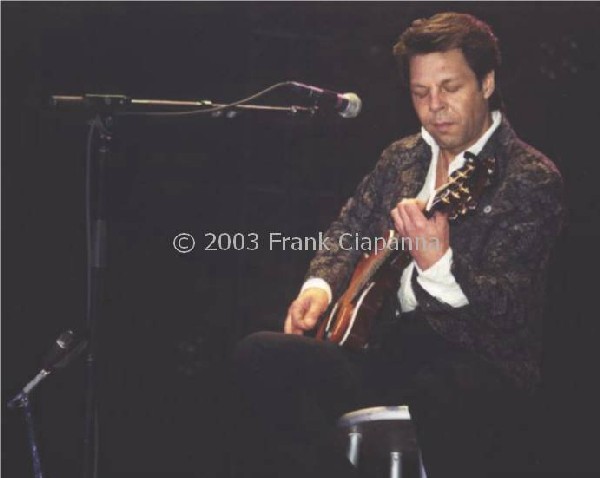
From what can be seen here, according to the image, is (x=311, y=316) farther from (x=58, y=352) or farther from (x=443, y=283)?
(x=58, y=352)

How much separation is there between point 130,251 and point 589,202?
1693 millimetres

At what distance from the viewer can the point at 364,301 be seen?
8.68 ft

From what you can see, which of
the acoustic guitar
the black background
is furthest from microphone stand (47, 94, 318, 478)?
the black background

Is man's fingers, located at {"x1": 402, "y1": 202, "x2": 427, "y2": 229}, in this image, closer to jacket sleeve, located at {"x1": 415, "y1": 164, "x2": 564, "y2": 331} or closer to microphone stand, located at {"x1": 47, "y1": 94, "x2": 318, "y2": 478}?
jacket sleeve, located at {"x1": 415, "y1": 164, "x2": 564, "y2": 331}

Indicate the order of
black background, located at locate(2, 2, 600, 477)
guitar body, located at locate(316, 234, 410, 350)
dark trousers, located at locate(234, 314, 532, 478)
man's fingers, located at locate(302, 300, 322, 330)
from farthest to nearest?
black background, located at locate(2, 2, 600, 477), man's fingers, located at locate(302, 300, 322, 330), guitar body, located at locate(316, 234, 410, 350), dark trousers, located at locate(234, 314, 532, 478)

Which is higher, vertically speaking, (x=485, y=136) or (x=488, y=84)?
(x=488, y=84)

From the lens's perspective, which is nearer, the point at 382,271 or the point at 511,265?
the point at 511,265

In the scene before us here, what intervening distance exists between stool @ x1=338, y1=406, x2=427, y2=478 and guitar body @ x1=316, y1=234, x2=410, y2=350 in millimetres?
248

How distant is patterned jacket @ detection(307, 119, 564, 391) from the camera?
240 cm

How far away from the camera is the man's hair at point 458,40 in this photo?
277 centimetres

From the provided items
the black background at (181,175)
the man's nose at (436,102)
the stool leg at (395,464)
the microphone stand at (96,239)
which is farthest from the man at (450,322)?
the black background at (181,175)

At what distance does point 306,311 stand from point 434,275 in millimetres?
510

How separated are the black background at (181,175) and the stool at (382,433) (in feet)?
3.83

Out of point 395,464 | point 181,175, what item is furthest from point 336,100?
point 181,175
